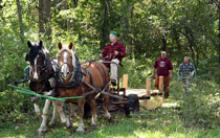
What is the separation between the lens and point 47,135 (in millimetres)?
11484

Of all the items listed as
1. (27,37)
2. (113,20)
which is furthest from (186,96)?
(113,20)

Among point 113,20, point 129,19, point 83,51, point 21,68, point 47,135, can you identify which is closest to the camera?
point 47,135

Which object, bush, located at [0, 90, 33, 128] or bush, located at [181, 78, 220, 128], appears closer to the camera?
bush, located at [181, 78, 220, 128]

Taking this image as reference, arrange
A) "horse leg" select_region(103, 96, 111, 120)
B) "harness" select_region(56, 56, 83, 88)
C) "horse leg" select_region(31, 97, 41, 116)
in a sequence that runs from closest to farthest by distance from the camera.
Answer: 1. "harness" select_region(56, 56, 83, 88)
2. "horse leg" select_region(31, 97, 41, 116)
3. "horse leg" select_region(103, 96, 111, 120)

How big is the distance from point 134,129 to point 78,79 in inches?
68.4

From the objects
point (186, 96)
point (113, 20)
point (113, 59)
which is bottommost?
point (186, 96)

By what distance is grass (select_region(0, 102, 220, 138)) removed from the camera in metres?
10.8

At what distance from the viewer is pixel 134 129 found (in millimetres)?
11711

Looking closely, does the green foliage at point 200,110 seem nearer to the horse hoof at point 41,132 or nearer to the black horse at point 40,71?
the black horse at point 40,71

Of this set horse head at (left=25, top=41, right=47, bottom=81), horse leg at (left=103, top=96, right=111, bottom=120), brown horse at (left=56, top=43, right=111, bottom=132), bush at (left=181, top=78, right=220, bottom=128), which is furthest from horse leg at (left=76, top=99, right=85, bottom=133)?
bush at (left=181, top=78, right=220, bottom=128)

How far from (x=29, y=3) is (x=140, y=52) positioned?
8.42m

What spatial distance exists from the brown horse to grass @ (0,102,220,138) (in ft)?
Result: 1.65

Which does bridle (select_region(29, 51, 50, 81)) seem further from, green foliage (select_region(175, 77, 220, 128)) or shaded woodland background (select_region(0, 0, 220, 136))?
shaded woodland background (select_region(0, 0, 220, 136))

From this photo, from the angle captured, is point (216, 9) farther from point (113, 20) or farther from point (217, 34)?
point (113, 20)
